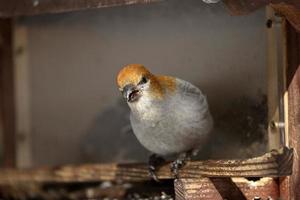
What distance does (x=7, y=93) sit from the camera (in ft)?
19.9

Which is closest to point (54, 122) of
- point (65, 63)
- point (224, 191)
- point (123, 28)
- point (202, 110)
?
point (65, 63)

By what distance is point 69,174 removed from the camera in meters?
5.09

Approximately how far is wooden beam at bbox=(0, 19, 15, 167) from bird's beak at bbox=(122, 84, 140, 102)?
1980 mm

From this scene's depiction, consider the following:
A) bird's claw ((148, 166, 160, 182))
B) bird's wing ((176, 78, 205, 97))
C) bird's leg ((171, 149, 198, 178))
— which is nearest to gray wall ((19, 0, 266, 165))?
bird's wing ((176, 78, 205, 97))

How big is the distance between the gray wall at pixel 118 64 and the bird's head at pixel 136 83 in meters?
0.36

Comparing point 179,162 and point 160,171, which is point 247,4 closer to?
point 179,162

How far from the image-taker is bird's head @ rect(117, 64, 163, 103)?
4.12 m

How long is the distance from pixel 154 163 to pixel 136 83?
0.54 metres

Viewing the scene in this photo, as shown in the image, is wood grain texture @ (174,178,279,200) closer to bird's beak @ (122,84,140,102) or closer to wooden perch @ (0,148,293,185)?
wooden perch @ (0,148,293,185)

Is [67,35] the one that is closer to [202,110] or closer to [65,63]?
[65,63]

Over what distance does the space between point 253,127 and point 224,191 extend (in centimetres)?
44

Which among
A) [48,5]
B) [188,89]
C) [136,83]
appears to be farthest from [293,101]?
[48,5]

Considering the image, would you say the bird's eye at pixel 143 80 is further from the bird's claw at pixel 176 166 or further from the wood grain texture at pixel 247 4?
the wood grain texture at pixel 247 4

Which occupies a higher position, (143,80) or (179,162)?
(143,80)
